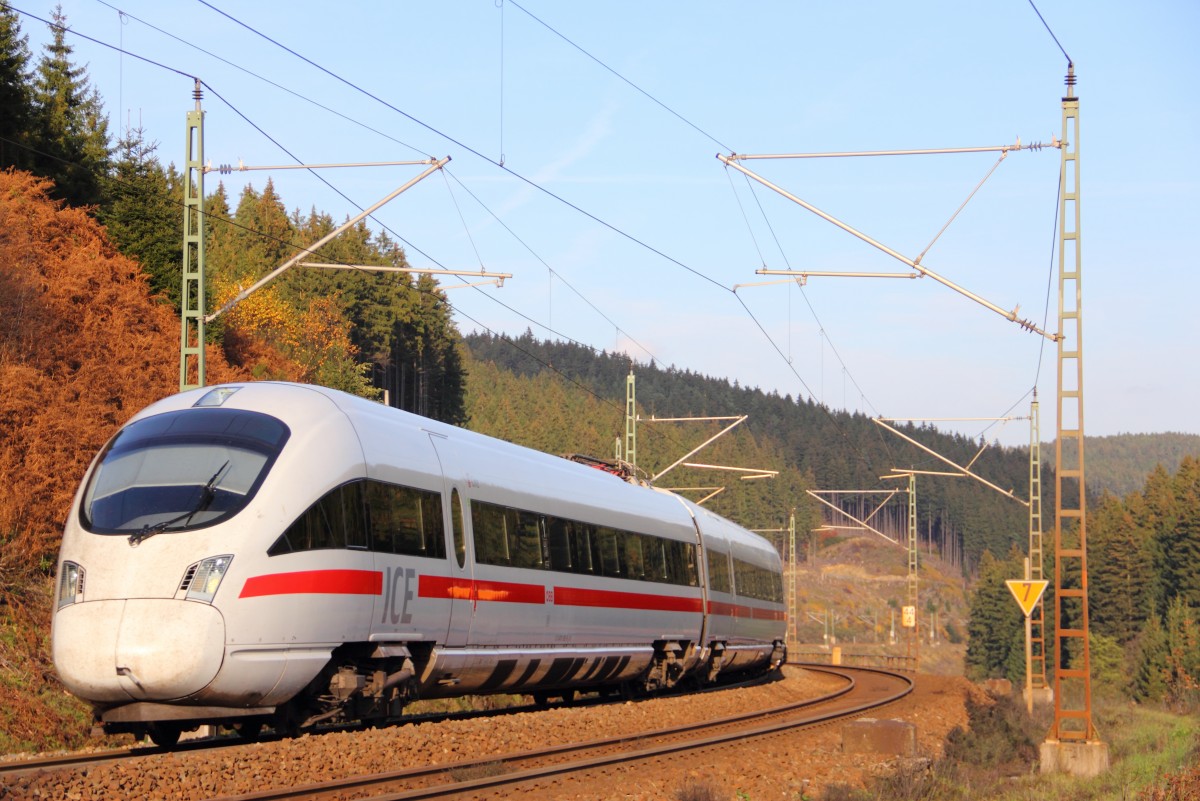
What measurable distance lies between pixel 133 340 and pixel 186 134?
1415 centimetres

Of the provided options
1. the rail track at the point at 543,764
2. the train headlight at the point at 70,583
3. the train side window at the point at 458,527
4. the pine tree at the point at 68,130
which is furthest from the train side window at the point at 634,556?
the pine tree at the point at 68,130

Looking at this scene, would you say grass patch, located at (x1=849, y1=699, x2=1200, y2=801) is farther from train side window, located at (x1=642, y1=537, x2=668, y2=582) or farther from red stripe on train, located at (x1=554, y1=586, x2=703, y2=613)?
train side window, located at (x1=642, y1=537, x2=668, y2=582)

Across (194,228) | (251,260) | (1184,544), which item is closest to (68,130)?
(251,260)

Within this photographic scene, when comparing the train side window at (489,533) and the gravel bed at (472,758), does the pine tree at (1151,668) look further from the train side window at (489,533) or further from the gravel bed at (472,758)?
the train side window at (489,533)

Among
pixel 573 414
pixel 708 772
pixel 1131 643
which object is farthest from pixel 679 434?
pixel 708 772

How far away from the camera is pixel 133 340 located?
115 feet

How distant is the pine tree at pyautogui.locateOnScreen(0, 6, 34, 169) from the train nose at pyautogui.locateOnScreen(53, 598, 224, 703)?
36.6m

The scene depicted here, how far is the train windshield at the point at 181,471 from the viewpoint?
1295 centimetres

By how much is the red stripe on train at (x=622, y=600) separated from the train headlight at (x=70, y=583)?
7562 mm

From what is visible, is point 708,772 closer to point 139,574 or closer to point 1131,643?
point 139,574

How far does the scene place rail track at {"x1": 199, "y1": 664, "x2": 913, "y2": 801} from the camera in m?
11.0

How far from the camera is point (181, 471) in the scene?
13375 millimetres

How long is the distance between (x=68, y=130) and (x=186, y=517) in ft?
163

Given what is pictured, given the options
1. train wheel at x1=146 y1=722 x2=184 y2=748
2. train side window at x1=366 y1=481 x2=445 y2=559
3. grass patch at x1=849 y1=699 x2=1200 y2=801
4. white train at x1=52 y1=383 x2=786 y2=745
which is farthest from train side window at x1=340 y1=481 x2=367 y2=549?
grass patch at x1=849 y1=699 x2=1200 y2=801
